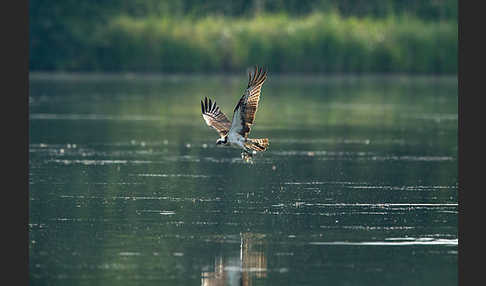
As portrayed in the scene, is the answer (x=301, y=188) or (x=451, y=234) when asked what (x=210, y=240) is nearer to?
(x=451, y=234)

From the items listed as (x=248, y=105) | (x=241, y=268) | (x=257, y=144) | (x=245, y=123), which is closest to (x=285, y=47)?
(x=257, y=144)

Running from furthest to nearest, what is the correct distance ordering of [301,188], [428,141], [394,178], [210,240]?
1. [428,141]
2. [394,178]
3. [301,188]
4. [210,240]

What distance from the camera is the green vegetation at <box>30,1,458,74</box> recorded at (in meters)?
54.8

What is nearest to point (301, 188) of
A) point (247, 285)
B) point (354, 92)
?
point (247, 285)

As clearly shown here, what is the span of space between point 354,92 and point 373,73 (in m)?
14.3

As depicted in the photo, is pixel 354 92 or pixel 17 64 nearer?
pixel 17 64

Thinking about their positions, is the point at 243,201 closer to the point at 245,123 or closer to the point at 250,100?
the point at 245,123

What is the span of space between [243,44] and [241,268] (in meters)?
44.1

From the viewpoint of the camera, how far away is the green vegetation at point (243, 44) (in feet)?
180

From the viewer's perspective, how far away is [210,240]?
12578 millimetres

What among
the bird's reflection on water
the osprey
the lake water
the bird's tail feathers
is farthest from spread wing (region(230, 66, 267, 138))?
the bird's reflection on water

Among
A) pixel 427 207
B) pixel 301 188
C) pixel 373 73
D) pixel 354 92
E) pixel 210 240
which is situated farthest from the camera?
pixel 373 73

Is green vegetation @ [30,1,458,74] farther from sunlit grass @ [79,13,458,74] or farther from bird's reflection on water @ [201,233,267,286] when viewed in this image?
bird's reflection on water @ [201,233,267,286]

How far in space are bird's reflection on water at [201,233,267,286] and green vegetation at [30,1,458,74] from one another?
138 feet
